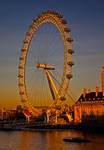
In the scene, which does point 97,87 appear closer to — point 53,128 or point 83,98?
point 83,98

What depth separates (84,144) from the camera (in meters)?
37.5

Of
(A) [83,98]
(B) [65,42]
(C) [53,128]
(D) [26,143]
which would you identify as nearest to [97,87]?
(A) [83,98]

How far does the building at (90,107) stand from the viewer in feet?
197

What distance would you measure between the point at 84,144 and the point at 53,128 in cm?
2172

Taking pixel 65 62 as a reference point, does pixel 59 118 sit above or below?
below

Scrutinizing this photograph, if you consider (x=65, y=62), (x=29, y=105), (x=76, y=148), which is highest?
(x=65, y=62)

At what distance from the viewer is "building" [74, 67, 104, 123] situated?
2370 inches

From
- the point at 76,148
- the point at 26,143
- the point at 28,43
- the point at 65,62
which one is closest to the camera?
the point at 76,148

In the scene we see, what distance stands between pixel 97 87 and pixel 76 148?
1067 inches

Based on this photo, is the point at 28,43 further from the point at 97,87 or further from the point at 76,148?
the point at 76,148

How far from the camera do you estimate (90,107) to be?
6175 cm

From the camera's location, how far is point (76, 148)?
116 ft

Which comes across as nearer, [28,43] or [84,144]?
[84,144]

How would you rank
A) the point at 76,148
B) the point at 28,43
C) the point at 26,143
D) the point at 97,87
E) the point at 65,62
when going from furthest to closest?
the point at 97,87 < the point at 28,43 < the point at 65,62 < the point at 26,143 < the point at 76,148
